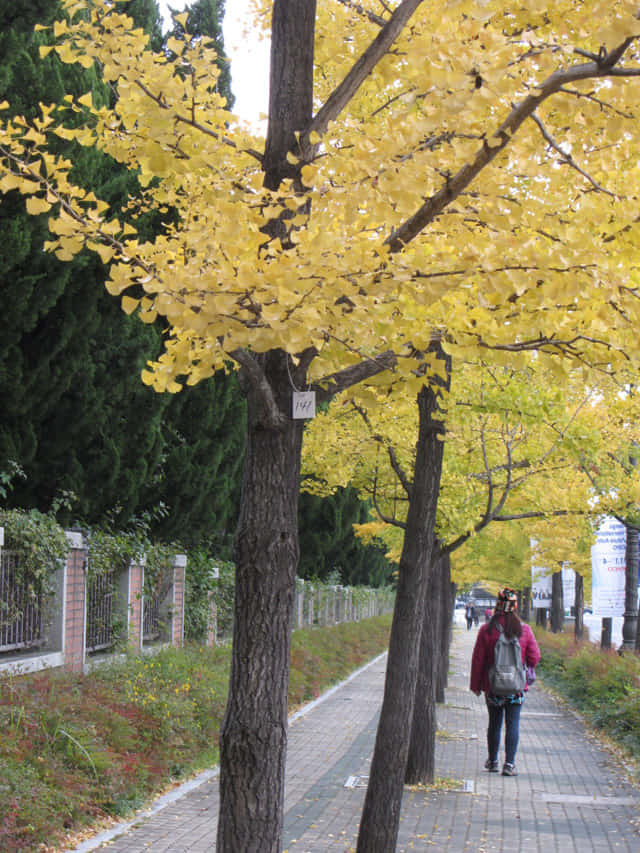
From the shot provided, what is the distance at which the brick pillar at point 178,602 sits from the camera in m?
15.9

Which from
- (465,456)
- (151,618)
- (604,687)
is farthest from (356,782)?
(604,687)

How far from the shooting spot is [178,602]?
16.1 m

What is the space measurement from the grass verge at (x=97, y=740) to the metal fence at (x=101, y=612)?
2.36ft

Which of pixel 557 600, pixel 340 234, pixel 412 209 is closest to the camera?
pixel 412 209

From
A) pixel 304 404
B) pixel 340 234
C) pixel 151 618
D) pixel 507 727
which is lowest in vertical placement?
pixel 507 727

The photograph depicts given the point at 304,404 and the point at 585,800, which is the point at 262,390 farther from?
the point at 585,800

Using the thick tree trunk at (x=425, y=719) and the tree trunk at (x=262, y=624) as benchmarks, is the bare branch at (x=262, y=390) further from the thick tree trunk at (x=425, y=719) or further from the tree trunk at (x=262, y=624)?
the thick tree trunk at (x=425, y=719)

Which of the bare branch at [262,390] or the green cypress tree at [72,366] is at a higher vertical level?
the green cypress tree at [72,366]

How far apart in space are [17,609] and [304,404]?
670cm

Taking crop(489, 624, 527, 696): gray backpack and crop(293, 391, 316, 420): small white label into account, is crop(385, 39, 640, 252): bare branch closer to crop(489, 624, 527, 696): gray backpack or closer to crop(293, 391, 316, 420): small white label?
crop(293, 391, 316, 420): small white label

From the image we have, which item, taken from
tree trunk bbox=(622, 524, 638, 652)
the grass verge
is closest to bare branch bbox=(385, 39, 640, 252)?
the grass verge

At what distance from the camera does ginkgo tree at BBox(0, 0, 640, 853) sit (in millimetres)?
3955

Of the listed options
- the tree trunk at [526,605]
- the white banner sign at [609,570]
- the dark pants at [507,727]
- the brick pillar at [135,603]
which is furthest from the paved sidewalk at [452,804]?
the tree trunk at [526,605]

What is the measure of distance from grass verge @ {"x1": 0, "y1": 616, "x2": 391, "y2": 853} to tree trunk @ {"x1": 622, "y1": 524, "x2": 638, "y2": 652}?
800 centimetres
